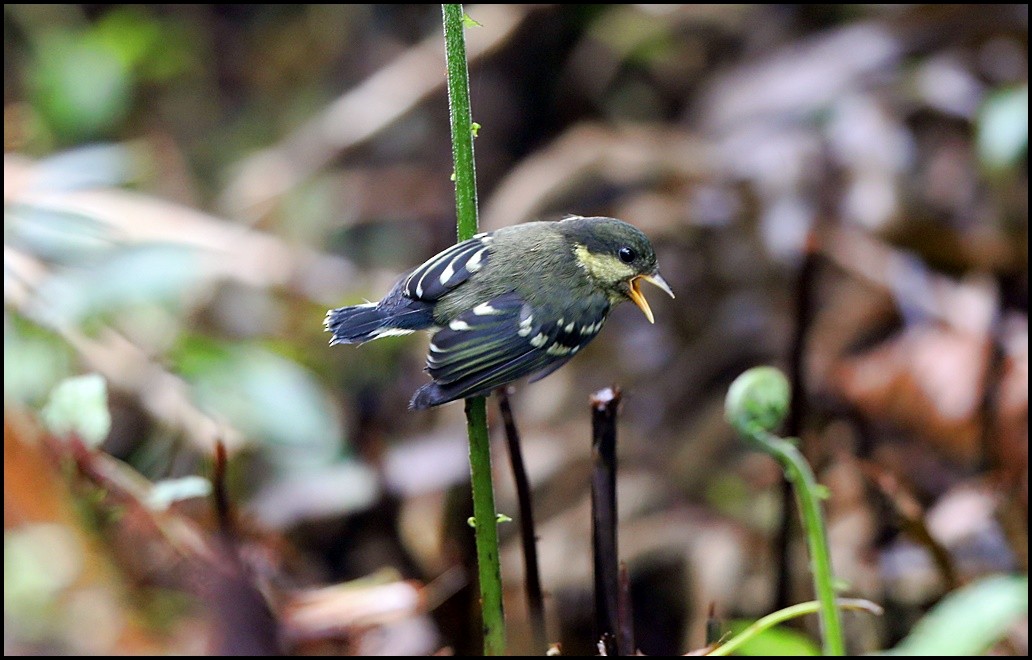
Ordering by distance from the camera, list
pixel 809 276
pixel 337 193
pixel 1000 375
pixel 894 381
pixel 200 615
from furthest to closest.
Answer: pixel 337 193, pixel 894 381, pixel 1000 375, pixel 809 276, pixel 200 615

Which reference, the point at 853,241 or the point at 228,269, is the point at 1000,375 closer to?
the point at 853,241

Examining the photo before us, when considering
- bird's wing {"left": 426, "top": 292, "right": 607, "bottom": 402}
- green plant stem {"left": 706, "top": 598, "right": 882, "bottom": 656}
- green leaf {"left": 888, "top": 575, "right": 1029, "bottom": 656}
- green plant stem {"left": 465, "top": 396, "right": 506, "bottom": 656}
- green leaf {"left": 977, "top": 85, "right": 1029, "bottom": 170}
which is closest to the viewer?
green plant stem {"left": 465, "top": 396, "right": 506, "bottom": 656}

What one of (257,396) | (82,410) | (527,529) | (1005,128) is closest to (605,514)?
(527,529)

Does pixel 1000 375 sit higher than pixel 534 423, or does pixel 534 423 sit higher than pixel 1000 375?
pixel 534 423

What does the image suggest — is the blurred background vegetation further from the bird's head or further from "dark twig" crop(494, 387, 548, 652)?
the bird's head

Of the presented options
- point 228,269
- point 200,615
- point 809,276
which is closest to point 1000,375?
point 809,276

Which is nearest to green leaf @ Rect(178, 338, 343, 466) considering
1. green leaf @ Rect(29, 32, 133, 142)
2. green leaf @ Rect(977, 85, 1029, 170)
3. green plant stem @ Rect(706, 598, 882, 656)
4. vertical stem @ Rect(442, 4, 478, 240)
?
green plant stem @ Rect(706, 598, 882, 656)

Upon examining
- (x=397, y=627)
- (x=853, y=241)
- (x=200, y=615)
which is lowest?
(x=200, y=615)
